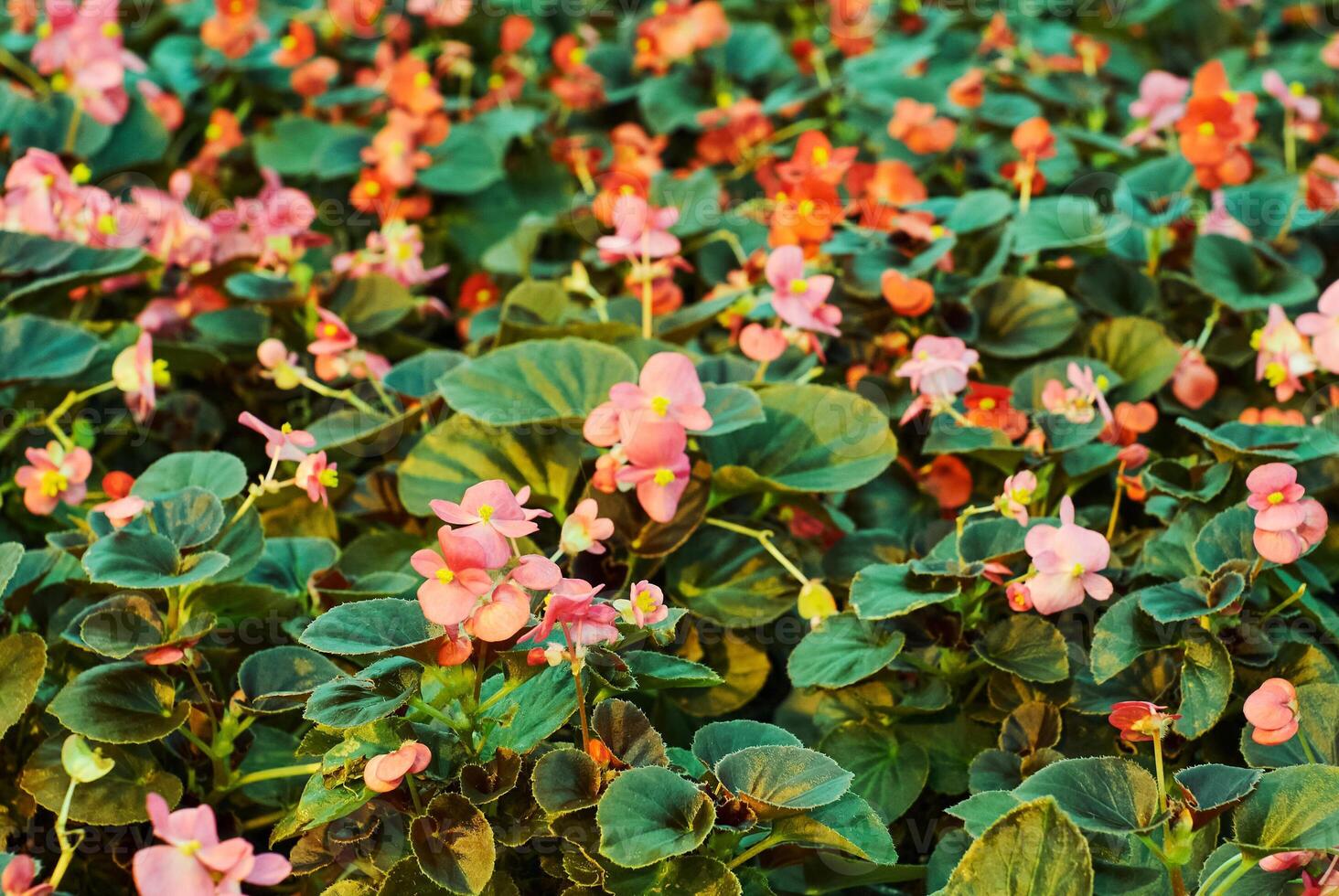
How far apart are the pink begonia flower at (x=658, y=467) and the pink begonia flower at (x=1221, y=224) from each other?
93 cm

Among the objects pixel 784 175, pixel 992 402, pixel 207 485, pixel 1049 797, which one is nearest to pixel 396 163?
pixel 784 175

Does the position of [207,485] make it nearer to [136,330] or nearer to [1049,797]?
[136,330]

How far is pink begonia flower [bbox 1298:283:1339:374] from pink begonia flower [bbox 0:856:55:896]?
1.33 m

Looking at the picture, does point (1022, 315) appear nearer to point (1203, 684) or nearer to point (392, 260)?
point (1203, 684)

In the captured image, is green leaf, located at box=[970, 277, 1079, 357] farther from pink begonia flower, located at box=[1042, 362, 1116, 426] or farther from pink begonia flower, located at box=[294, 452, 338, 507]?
pink begonia flower, located at box=[294, 452, 338, 507]

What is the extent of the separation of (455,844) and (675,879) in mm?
166

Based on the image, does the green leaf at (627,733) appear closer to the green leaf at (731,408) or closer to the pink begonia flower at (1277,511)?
the green leaf at (731,408)

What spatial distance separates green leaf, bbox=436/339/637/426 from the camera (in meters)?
1.42

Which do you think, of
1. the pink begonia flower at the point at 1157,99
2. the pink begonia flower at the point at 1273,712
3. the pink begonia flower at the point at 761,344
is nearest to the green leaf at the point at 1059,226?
the pink begonia flower at the point at 1157,99

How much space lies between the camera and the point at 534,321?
177 cm

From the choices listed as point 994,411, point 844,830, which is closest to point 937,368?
point 994,411

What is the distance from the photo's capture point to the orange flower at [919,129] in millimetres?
2041

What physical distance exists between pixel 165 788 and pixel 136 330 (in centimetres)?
79

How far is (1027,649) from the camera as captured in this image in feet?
4.13
